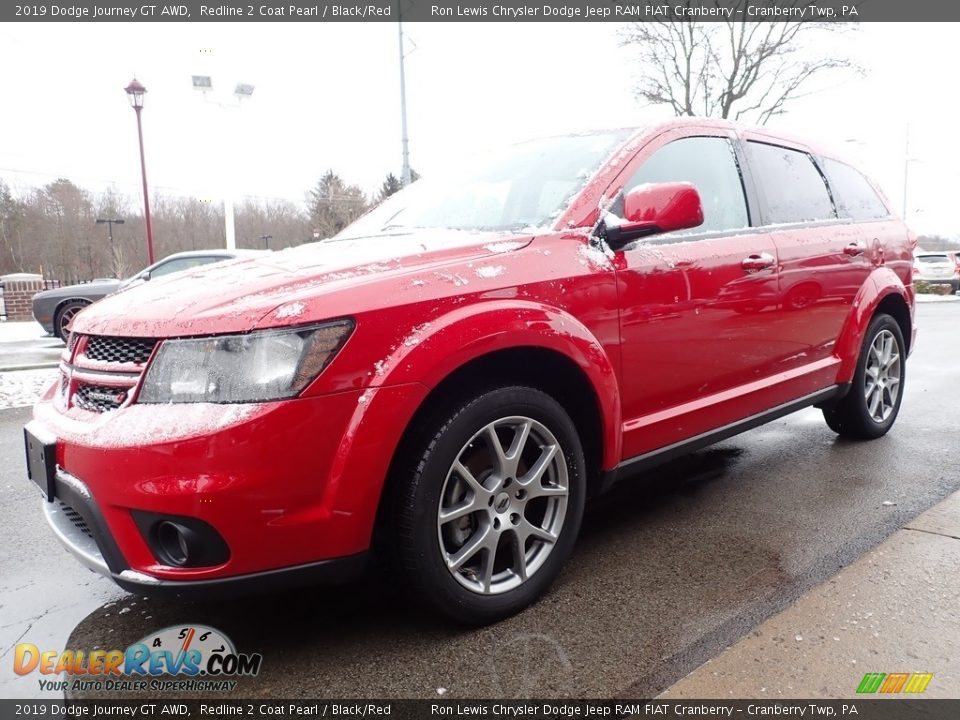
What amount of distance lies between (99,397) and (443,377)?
1.03 metres

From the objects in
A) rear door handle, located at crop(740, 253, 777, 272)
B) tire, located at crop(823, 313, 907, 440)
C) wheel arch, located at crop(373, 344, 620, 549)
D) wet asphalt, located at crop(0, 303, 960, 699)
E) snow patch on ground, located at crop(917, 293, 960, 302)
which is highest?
rear door handle, located at crop(740, 253, 777, 272)

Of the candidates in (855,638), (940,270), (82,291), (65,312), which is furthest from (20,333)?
(940,270)

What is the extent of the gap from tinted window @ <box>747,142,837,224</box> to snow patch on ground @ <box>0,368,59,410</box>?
5.64 meters

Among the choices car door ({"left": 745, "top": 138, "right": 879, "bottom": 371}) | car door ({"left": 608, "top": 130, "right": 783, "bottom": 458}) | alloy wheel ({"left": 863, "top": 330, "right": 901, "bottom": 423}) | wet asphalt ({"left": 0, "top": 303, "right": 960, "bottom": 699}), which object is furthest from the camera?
alloy wheel ({"left": 863, "top": 330, "right": 901, "bottom": 423})

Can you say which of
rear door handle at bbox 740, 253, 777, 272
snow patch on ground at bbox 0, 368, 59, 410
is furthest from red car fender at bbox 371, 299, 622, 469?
snow patch on ground at bbox 0, 368, 59, 410

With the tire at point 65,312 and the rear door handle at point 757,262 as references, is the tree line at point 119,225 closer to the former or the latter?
the tire at point 65,312

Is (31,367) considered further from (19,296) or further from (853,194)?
(19,296)

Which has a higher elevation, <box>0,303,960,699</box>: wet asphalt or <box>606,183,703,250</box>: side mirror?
<box>606,183,703,250</box>: side mirror

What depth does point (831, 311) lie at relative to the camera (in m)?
3.65

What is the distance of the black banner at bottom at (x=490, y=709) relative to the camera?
5.82 feet

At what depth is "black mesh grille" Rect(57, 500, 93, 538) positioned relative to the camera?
6.72 feet

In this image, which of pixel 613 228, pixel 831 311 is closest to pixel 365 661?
pixel 613 228

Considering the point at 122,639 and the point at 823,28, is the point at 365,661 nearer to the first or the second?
the point at 122,639

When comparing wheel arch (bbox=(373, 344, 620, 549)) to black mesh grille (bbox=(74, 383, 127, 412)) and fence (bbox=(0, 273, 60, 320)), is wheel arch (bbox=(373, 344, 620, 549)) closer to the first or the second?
black mesh grille (bbox=(74, 383, 127, 412))
